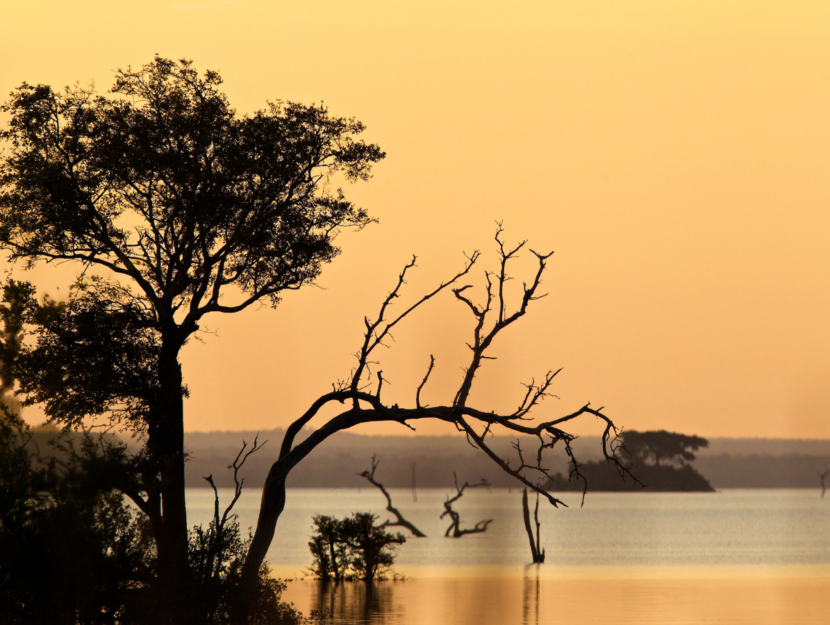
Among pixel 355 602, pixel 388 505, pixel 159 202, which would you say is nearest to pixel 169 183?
pixel 159 202

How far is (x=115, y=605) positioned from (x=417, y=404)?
272 inches

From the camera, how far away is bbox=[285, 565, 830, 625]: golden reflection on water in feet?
83.6

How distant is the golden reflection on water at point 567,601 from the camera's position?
2547cm

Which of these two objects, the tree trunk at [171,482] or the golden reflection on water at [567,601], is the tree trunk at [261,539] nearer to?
the tree trunk at [171,482]

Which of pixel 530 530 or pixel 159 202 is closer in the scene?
pixel 159 202

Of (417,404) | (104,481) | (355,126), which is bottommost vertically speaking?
(104,481)

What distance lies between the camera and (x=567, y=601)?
3039 centimetres

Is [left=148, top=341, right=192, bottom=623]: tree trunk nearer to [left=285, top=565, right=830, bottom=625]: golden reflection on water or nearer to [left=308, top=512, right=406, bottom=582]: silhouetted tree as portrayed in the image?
[left=285, top=565, right=830, bottom=625]: golden reflection on water

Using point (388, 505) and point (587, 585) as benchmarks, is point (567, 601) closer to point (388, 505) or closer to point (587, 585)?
point (587, 585)

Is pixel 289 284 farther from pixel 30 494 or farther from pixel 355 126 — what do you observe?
pixel 30 494

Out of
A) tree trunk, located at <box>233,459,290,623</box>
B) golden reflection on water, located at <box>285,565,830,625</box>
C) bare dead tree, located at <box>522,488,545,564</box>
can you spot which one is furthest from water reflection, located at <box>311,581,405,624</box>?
bare dead tree, located at <box>522,488,545,564</box>

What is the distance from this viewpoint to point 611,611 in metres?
27.3

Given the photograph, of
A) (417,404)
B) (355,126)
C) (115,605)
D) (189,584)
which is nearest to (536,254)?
(417,404)

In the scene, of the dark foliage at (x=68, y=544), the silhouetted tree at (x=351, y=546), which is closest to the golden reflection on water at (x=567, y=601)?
the silhouetted tree at (x=351, y=546)
